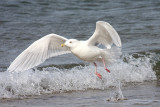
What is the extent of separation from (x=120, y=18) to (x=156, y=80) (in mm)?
7123

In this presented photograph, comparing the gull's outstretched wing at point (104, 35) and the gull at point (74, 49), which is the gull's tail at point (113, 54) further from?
the gull's outstretched wing at point (104, 35)

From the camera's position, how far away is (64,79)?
29.3 feet

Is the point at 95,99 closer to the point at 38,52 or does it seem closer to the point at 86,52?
the point at 86,52

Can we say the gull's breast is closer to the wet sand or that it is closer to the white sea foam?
the wet sand

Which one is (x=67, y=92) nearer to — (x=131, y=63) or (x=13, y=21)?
(x=131, y=63)

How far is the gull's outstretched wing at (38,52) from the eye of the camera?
7.58 metres

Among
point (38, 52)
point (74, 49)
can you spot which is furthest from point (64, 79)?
point (74, 49)

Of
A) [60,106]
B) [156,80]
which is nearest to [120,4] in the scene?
[156,80]

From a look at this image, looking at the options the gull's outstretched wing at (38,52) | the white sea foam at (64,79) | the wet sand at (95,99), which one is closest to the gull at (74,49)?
the gull's outstretched wing at (38,52)

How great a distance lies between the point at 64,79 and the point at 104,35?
1.99m

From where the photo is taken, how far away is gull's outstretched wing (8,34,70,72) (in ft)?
24.9

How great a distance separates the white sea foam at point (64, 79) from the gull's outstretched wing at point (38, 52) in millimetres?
728

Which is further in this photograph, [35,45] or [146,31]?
[146,31]

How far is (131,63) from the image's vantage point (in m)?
10.5
